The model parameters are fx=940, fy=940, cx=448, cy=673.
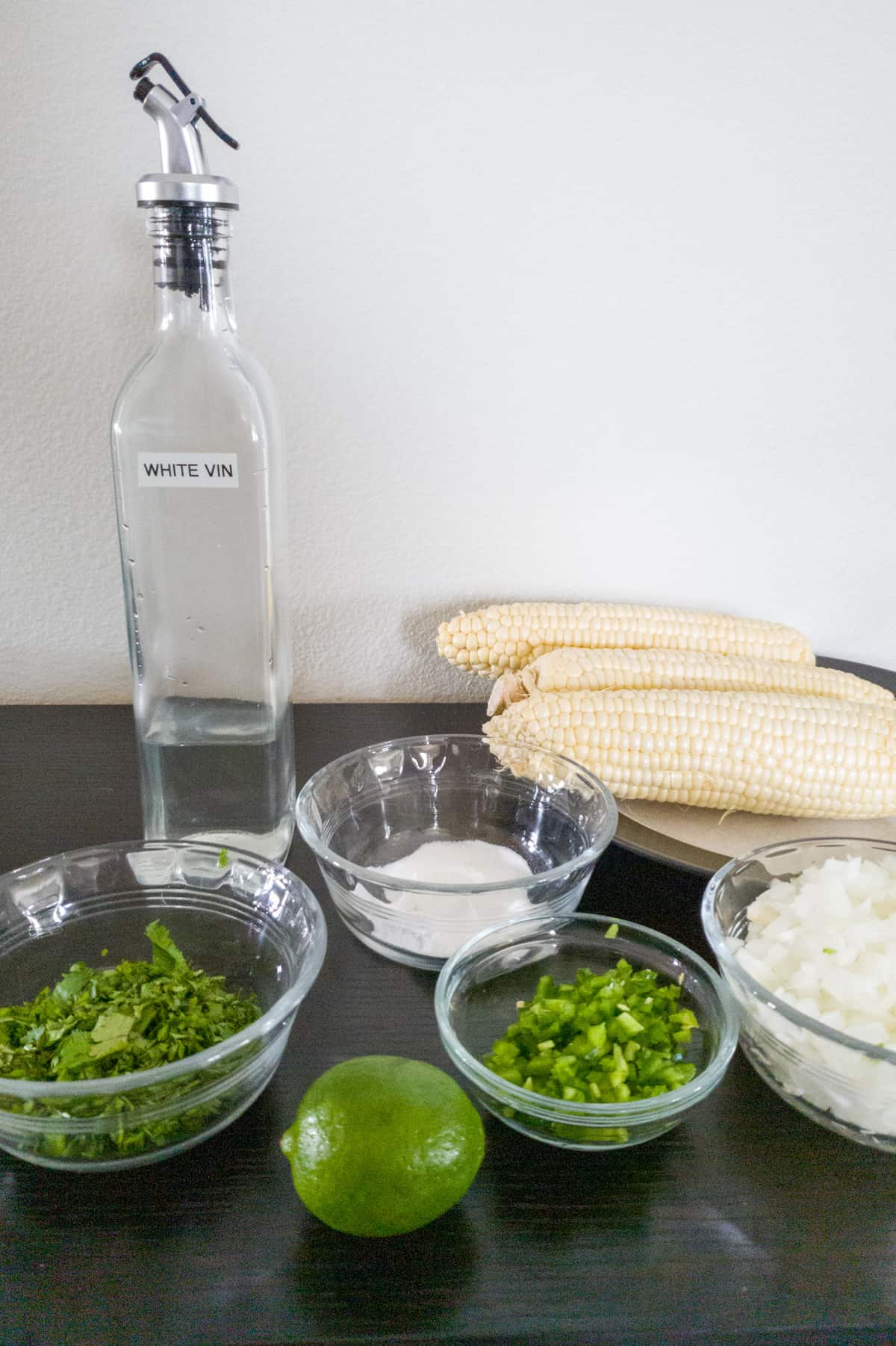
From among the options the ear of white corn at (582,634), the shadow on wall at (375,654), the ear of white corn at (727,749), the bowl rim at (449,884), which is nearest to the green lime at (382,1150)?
the bowl rim at (449,884)

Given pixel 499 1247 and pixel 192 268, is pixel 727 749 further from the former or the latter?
pixel 192 268

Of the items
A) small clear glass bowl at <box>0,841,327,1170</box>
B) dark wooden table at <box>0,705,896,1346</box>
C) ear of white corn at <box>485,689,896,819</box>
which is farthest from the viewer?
ear of white corn at <box>485,689,896,819</box>

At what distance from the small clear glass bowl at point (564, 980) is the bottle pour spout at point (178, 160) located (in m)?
0.51

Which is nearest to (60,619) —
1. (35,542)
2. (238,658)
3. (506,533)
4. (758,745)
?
(35,542)

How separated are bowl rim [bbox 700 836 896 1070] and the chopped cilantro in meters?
0.28

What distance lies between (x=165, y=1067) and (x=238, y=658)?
35cm

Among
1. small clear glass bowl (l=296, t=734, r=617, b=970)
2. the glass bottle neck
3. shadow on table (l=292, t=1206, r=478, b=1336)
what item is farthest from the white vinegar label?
shadow on table (l=292, t=1206, r=478, b=1336)

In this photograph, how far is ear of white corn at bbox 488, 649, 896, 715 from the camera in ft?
2.77

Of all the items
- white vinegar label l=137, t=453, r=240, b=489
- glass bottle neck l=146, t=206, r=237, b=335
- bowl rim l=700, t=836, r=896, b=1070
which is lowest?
bowl rim l=700, t=836, r=896, b=1070

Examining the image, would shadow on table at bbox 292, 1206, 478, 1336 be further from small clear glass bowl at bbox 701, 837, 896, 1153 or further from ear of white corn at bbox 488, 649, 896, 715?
ear of white corn at bbox 488, 649, 896, 715

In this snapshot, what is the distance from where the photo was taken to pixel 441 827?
0.82 m

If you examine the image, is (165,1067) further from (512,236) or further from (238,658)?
(512,236)

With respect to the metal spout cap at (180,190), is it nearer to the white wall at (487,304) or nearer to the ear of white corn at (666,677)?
the white wall at (487,304)

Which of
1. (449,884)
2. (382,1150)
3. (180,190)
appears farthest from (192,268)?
(382,1150)
